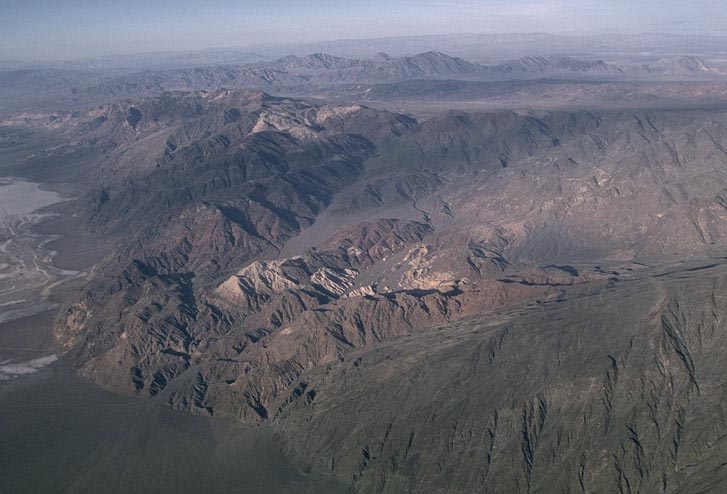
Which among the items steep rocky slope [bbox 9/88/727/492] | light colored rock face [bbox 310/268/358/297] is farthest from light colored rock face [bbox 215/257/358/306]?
steep rocky slope [bbox 9/88/727/492]

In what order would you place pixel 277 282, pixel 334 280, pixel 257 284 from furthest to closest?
pixel 334 280, pixel 277 282, pixel 257 284

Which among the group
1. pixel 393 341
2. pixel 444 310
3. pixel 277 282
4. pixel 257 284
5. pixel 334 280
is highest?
pixel 444 310

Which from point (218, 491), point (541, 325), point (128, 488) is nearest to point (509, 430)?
point (541, 325)

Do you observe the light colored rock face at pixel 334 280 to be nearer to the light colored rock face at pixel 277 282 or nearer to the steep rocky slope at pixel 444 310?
the light colored rock face at pixel 277 282

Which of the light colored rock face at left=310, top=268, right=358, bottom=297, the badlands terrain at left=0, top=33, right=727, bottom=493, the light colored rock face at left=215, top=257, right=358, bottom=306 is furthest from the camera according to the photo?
the light colored rock face at left=310, top=268, right=358, bottom=297

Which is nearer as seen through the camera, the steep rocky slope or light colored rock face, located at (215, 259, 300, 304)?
the steep rocky slope

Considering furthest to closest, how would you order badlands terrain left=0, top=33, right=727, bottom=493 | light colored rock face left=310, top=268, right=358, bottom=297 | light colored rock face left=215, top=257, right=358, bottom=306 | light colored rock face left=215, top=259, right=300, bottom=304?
light colored rock face left=310, top=268, right=358, bottom=297
light colored rock face left=215, top=257, right=358, bottom=306
light colored rock face left=215, top=259, right=300, bottom=304
badlands terrain left=0, top=33, right=727, bottom=493

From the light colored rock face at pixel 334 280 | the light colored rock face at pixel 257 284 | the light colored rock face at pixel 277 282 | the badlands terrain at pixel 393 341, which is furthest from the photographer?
the light colored rock face at pixel 334 280

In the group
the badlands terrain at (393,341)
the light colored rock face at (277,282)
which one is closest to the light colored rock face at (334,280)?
the light colored rock face at (277,282)

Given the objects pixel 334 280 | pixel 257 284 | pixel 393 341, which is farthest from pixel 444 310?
pixel 257 284

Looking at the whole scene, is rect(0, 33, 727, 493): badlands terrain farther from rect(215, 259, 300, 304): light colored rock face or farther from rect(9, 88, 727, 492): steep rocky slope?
rect(215, 259, 300, 304): light colored rock face

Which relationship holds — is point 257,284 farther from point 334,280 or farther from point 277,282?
point 334,280
